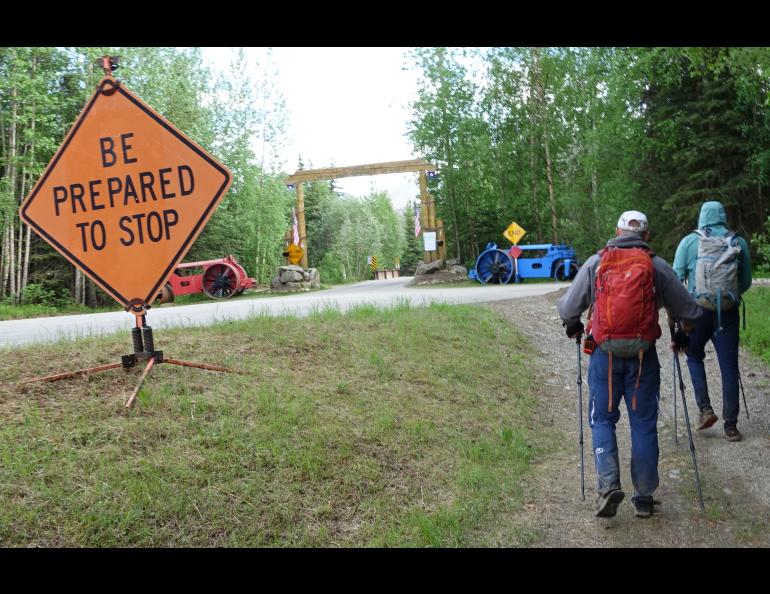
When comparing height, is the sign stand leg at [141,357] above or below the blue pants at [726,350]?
above

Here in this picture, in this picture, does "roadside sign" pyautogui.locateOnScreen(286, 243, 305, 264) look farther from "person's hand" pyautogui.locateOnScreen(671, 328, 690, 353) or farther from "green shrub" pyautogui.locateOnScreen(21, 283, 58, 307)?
"person's hand" pyautogui.locateOnScreen(671, 328, 690, 353)

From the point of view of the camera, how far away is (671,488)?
521cm

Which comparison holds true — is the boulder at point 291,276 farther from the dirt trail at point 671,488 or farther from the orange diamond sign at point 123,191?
the orange diamond sign at point 123,191

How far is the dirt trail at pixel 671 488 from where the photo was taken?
14.3 feet

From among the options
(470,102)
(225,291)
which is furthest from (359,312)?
(470,102)

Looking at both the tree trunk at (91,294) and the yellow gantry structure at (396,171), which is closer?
the tree trunk at (91,294)

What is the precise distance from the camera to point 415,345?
859 cm

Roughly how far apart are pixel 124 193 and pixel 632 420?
4.43 metres

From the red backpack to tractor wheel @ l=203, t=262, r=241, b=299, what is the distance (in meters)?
19.2

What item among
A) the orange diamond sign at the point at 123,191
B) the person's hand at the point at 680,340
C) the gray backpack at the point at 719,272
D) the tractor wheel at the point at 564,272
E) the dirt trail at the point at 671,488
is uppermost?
→ the orange diamond sign at the point at 123,191

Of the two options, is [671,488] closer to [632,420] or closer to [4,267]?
[632,420]

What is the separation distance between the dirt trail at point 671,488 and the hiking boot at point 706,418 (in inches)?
4.3

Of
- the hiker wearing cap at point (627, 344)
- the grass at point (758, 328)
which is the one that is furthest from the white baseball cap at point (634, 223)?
the grass at point (758, 328)

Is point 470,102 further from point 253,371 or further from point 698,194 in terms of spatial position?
point 253,371
